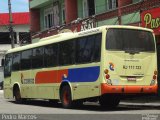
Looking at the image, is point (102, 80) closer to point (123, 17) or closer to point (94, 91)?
point (94, 91)

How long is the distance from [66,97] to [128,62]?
3536 mm

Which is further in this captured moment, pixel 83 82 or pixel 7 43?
pixel 7 43

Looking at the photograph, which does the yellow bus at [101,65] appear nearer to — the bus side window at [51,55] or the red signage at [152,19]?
the bus side window at [51,55]

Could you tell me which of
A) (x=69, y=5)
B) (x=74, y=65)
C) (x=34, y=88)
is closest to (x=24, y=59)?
(x=34, y=88)

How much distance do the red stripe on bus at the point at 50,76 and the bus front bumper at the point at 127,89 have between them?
9.79ft

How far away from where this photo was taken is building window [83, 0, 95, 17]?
32691 millimetres

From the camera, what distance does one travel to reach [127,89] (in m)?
19.1

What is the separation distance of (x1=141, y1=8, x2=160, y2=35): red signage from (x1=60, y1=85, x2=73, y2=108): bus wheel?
5301 mm

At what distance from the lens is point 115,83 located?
1894 centimetres

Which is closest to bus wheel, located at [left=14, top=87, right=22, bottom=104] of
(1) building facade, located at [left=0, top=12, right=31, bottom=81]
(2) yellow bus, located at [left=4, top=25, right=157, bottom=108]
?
(2) yellow bus, located at [left=4, top=25, right=157, bottom=108]

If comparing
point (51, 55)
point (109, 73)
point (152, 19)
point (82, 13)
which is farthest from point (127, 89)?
point (82, 13)

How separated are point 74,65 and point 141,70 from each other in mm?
2794

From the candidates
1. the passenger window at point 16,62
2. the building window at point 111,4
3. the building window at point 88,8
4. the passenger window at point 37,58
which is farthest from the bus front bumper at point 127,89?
the building window at point 88,8

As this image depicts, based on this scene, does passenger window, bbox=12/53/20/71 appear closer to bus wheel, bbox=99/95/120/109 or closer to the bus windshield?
bus wheel, bbox=99/95/120/109
